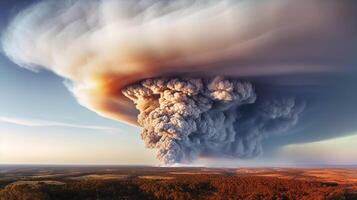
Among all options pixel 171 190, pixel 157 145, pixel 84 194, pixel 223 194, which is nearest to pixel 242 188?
pixel 223 194

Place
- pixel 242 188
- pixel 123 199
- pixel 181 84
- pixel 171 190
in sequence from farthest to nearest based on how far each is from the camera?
pixel 181 84 < pixel 242 188 < pixel 171 190 < pixel 123 199

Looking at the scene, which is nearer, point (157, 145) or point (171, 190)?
point (171, 190)

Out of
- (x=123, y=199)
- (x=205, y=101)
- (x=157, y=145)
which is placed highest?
(x=205, y=101)

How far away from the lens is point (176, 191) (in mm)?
53031

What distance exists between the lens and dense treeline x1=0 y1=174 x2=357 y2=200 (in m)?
49.6

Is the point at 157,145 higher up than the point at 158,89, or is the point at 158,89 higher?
the point at 158,89

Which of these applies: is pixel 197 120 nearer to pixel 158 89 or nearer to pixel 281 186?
pixel 158 89

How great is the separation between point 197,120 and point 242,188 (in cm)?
2787

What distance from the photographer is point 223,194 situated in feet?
174

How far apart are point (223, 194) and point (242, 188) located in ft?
16.8

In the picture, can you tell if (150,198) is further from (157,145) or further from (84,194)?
(157,145)

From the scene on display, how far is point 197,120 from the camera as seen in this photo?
83812 millimetres

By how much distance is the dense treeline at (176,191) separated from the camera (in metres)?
49.6

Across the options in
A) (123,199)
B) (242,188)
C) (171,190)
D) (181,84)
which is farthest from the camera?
(181,84)
